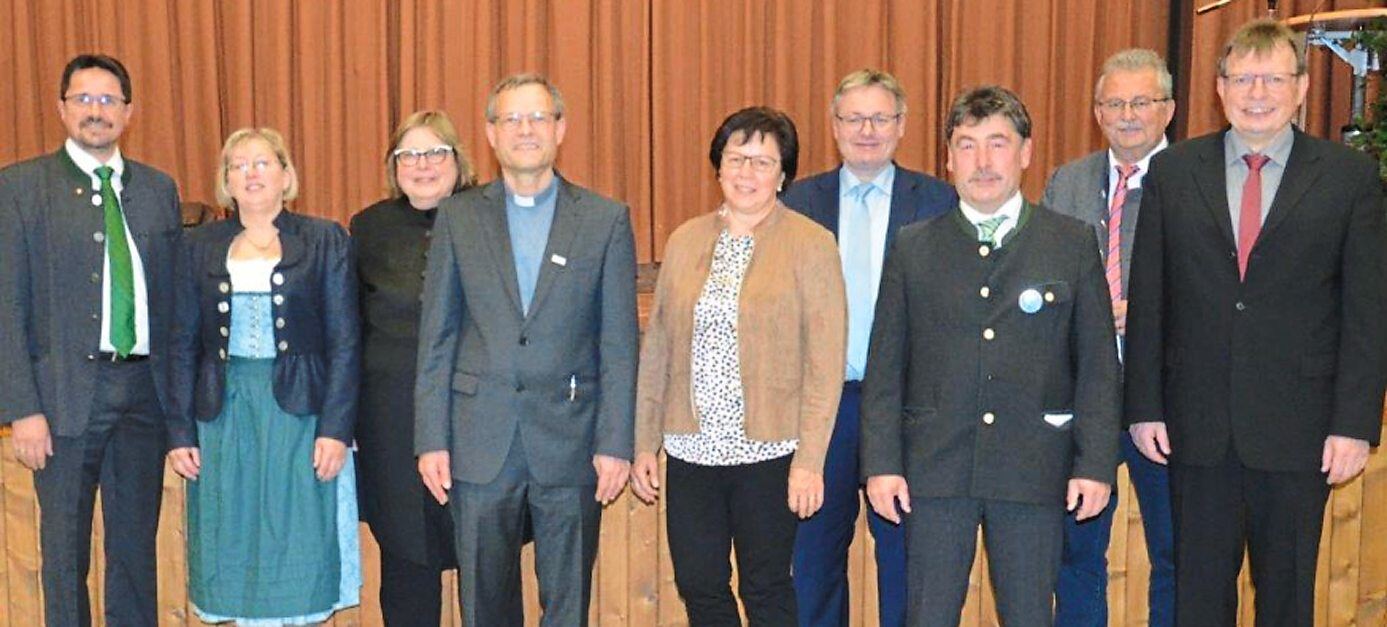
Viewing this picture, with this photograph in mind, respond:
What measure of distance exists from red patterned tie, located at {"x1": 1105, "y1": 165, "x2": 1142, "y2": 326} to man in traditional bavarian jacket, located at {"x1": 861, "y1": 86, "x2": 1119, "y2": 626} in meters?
0.55

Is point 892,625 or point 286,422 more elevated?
point 286,422

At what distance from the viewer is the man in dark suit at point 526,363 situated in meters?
2.88

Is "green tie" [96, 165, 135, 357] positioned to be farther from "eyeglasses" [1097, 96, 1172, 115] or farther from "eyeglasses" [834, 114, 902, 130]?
"eyeglasses" [1097, 96, 1172, 115]

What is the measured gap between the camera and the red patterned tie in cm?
322

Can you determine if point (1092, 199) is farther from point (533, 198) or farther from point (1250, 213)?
point (533, 198)

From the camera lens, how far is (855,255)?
323 cm

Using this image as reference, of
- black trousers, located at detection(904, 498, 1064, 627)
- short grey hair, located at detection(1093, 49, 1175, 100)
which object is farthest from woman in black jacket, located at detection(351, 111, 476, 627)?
short grey hair, located at detection(1093, 49, 1175, 100)

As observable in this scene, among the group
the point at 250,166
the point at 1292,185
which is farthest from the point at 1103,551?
the point at 250,166

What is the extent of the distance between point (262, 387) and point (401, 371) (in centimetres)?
31

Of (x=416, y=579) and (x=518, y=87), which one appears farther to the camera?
(x=416, y=579)

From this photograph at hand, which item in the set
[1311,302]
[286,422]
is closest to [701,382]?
[286,422]

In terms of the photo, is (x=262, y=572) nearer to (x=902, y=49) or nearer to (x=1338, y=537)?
(x=1338, y=537)

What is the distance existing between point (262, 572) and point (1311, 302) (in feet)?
7.67

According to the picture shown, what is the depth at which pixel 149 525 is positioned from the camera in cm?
327
